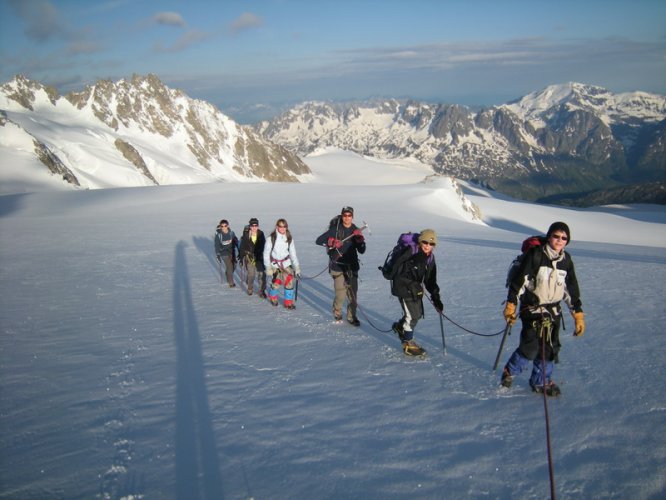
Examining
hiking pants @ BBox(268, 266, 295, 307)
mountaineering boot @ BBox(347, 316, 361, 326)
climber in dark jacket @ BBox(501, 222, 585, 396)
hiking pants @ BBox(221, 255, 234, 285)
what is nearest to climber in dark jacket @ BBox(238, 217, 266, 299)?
hiking pants @ BBox(268, 266, 295, 307)

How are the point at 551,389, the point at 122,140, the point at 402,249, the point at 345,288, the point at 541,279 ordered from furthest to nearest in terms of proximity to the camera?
the point at 122,140 → the point at 345,288 → the point at 402,249 → the point at 551,389 → the point at 541,279

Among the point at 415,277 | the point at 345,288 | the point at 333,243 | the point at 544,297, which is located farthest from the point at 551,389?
the point at 333,243

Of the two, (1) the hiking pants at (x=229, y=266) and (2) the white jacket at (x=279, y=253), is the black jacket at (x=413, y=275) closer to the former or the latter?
(2) the white jacket at (x=279, y=253)

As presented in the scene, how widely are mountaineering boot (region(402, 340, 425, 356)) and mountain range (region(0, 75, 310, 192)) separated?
63582 mm

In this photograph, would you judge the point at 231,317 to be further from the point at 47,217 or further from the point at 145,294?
the point at 47,217

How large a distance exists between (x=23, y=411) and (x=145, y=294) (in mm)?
6025

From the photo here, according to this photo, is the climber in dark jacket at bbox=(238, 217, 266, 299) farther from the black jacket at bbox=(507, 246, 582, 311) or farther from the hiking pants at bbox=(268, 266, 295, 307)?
the black jacket at bbox=(507, 246, 582, 311)

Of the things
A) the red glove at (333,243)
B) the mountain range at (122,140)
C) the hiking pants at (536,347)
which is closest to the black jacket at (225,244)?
the red glove at (333,243)

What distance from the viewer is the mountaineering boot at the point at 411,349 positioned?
25.9 feet

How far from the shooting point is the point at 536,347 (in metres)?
6.22

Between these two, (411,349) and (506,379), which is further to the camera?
(411,349)

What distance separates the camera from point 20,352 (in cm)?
823

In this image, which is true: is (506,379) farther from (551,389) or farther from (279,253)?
(279,253)

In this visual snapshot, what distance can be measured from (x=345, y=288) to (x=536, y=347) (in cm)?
432
